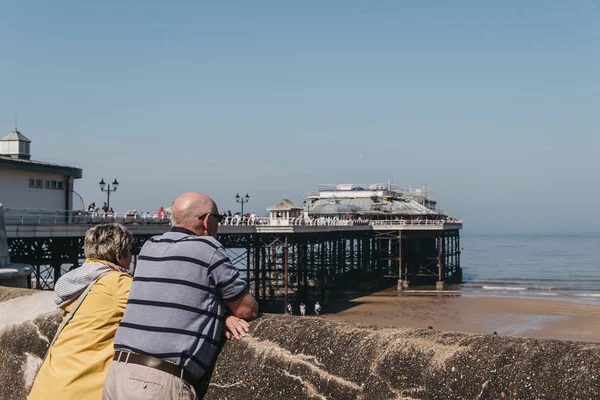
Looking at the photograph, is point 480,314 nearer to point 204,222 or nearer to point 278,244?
point 278,244

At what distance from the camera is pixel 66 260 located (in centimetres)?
2270

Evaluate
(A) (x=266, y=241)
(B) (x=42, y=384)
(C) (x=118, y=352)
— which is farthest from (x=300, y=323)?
(A) (x=266, y=241)

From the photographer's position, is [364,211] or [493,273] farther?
[493,273]

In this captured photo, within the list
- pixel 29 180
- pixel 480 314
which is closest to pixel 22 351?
pixel 29 180

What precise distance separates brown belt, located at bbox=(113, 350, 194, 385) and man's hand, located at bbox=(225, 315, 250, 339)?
30 cm

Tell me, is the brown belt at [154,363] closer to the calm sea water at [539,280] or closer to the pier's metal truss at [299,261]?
the pier's metal truss at [299,261]

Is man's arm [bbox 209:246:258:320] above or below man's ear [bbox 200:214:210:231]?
below

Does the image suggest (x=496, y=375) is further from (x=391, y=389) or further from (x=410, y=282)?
(x=410, y=282)

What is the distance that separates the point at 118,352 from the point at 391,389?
47.5 inches

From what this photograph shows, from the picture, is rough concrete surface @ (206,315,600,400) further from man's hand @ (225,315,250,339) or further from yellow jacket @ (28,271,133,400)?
yellow jacket @ (28,271,133,400)

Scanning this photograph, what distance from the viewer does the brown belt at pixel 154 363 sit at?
300cm

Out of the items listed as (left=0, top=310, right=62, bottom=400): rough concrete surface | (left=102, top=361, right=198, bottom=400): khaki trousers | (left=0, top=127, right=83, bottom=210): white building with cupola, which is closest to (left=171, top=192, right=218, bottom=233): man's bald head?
(left=102, top=361, right=198, bottom=400): khaki trousers

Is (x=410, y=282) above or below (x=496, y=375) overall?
below

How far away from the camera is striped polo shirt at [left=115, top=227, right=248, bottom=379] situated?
3.02 metres
